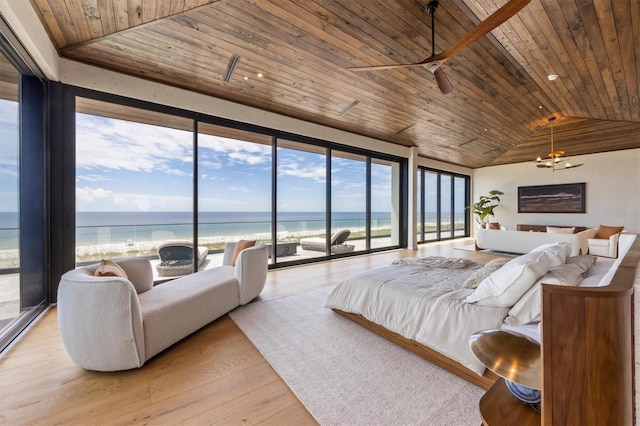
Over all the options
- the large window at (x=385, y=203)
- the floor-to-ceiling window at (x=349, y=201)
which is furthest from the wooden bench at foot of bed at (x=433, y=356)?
the large window at (x=385, y=203)

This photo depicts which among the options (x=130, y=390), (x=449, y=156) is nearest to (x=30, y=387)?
(x=130, y=390)

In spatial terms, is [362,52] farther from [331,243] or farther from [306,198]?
[331,243]

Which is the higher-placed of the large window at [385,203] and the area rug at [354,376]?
the large window at [385,203]

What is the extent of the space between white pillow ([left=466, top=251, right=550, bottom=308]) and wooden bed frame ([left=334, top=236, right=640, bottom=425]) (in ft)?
3.48

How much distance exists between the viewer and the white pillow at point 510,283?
177 cm

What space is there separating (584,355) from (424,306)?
4.48ft

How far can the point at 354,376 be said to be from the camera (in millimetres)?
1865

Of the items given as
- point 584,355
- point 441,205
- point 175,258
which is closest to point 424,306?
point 584,355

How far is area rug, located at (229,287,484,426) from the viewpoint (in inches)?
60.3

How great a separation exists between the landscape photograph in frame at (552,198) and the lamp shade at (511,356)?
10240 mm

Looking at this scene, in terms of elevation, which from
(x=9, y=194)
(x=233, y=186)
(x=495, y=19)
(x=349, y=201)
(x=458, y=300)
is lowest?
(x=458, y=300)

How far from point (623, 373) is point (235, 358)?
2144 millimetres

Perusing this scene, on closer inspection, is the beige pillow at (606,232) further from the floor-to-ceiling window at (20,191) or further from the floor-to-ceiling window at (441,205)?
the floor-to-ceiling window at (20,191)

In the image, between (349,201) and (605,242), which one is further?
(349,201)
